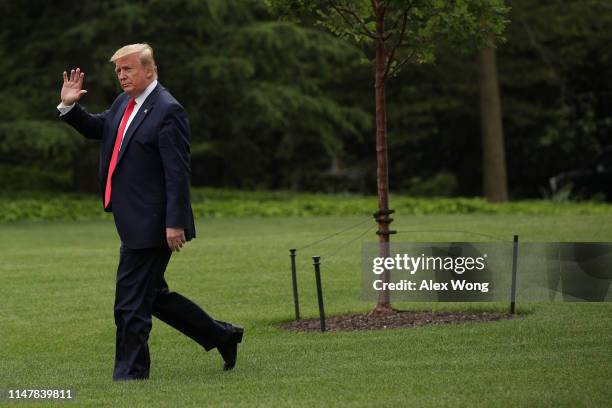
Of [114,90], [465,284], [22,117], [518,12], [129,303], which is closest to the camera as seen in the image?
[129,303]

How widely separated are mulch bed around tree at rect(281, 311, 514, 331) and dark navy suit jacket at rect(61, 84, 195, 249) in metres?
2.92

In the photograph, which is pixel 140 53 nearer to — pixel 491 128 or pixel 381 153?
pixel 381 153

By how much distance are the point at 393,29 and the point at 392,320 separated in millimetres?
2565

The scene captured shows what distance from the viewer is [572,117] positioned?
121 ft

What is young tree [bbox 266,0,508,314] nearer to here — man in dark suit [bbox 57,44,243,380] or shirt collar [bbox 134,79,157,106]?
man in dark suit [bbox 57,44,243,380]

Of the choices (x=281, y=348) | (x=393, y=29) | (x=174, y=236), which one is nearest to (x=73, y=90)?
(x=174, y=236)

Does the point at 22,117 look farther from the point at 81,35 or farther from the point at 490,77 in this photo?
the point at 490,77

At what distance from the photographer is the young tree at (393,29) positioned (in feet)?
35.6

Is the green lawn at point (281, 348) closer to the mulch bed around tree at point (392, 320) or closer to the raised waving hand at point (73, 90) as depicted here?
the mulch bed around tree at point (392, 320)

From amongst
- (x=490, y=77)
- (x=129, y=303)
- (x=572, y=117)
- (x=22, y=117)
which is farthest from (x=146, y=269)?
(x=572, y=117)

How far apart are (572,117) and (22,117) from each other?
16.4 metres

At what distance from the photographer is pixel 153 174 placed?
796 centimetres

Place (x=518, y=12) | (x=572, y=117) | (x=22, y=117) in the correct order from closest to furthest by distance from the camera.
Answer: (x=22, y=117), (x=518, y=12), (x=572, y=117)

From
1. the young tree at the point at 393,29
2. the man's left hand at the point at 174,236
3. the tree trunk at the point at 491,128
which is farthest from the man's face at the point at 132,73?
the tree trunk at the point at 491,128
